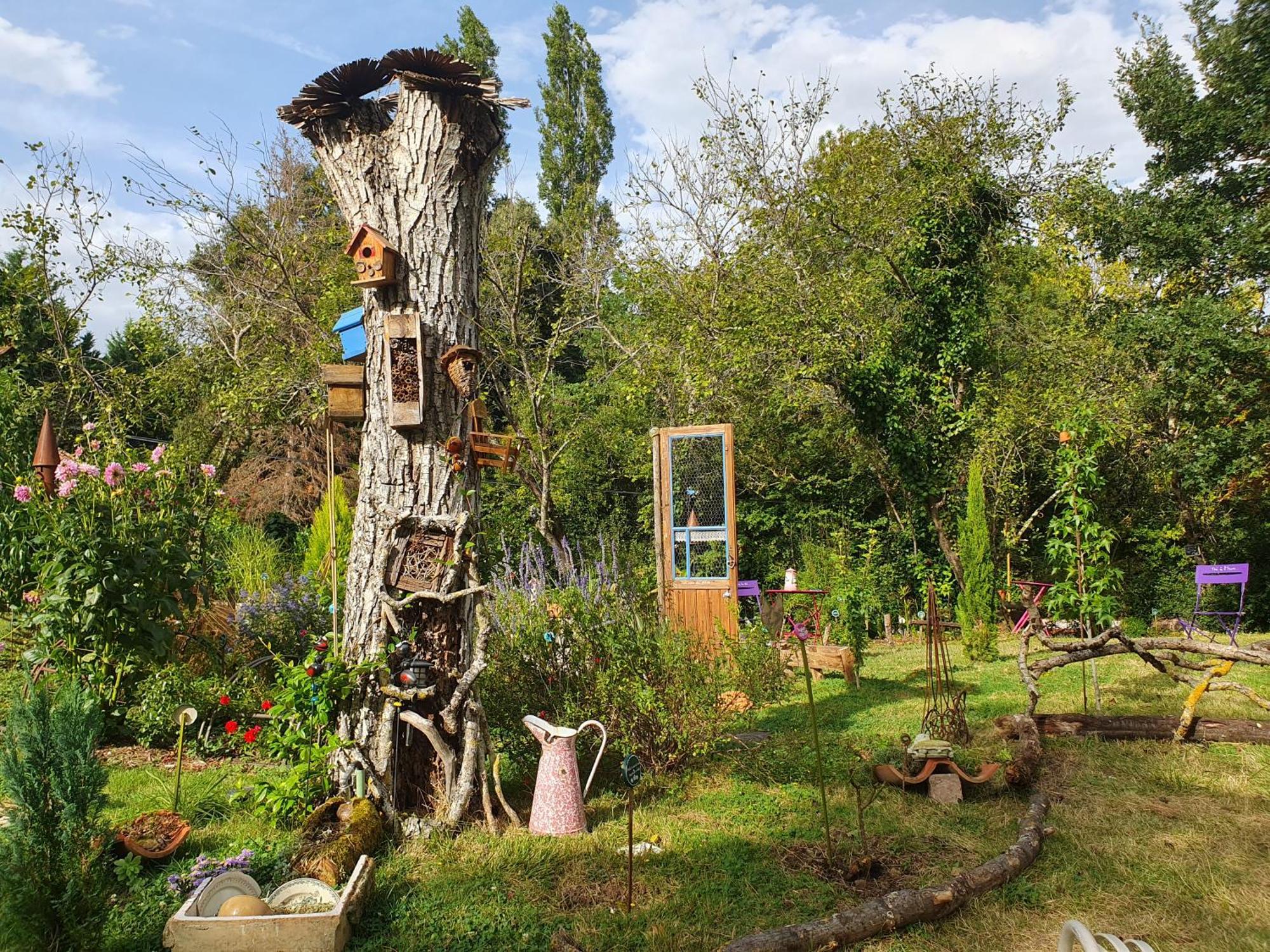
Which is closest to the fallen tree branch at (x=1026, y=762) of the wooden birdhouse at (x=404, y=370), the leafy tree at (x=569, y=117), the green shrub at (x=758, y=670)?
the green shrub at (x=758, y=670)

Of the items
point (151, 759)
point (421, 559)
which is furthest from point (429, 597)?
point (151, 759)

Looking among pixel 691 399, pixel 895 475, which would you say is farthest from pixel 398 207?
pixel 895 475

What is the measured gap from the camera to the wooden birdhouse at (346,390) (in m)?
4.02

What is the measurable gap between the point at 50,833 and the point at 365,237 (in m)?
2.65

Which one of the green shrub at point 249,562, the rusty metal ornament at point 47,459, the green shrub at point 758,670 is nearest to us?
the rusty metal ornament at point 47,459

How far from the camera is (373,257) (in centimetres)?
387

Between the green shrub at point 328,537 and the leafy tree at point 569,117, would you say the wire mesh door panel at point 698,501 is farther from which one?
the leafy tree at point 569,117

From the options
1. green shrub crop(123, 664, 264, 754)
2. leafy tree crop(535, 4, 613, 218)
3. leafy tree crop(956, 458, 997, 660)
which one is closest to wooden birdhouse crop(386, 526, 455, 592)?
green shrub crop(123, 664, 264, 754)

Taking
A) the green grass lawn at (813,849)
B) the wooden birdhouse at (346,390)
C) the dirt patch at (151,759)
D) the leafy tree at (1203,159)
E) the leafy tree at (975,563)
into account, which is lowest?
the green grass lawn at (813,849)

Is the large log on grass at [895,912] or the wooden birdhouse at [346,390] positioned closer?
the large log on grass at [895,912]

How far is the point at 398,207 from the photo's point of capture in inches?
158

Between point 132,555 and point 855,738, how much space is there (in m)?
4.64

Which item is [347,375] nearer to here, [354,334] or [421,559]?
[354,334]

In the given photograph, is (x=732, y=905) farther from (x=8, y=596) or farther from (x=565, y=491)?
(x=565, y=491)
